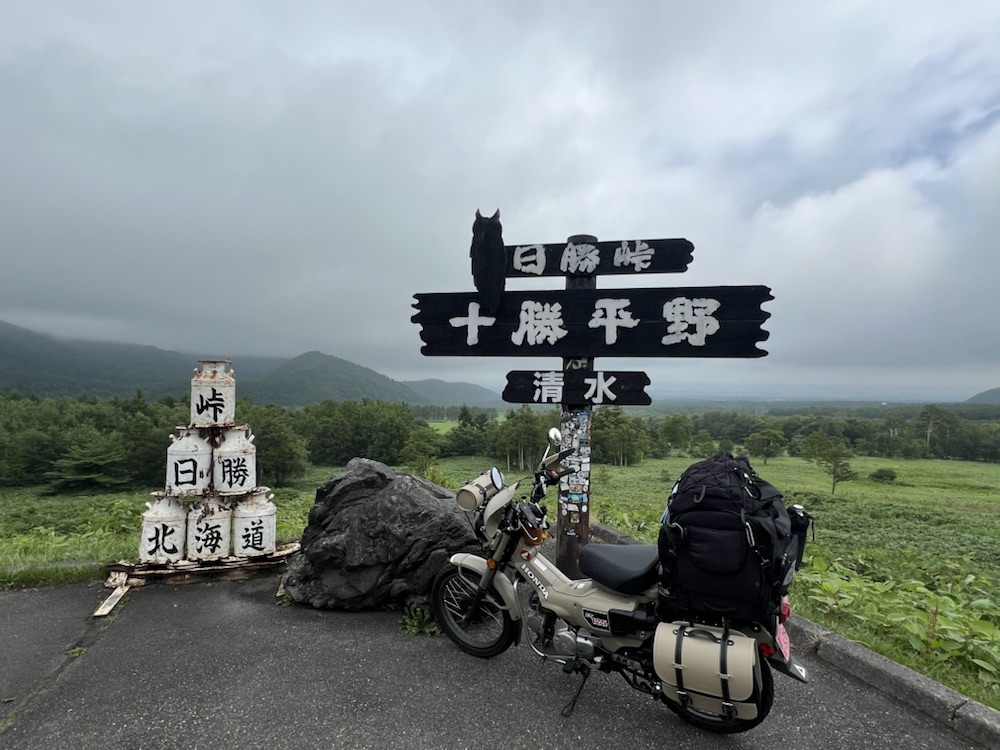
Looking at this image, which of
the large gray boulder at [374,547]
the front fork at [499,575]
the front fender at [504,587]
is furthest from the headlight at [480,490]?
the large gray boulder at [374,547]

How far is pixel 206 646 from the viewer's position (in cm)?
342

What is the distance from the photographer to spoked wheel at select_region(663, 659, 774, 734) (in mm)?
2295

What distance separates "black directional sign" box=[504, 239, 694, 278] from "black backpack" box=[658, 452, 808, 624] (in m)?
2.49

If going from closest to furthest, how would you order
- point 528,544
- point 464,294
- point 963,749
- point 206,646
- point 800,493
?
point 963,749 < point 528,544 < point 206,646 < point 464,294 < point 800,493

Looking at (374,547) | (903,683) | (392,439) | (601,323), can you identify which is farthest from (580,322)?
(392,439)

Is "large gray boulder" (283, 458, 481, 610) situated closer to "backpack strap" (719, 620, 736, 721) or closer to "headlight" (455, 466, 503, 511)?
"headlight" (455, 466, 503, 511)

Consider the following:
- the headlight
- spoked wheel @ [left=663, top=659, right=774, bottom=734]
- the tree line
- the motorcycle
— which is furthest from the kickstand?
the tree line

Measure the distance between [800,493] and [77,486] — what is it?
67.8m

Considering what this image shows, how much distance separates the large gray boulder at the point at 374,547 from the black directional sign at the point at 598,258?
2429 millimetres

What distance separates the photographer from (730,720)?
7.81ft

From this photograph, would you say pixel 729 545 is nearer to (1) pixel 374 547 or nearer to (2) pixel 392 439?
(1) pixel 374 547

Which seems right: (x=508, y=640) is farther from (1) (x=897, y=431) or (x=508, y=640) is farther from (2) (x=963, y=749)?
(1) (x=897, y=431)

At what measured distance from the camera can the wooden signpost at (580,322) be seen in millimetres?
4168

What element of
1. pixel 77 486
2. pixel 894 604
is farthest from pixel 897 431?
pixel 77 486
